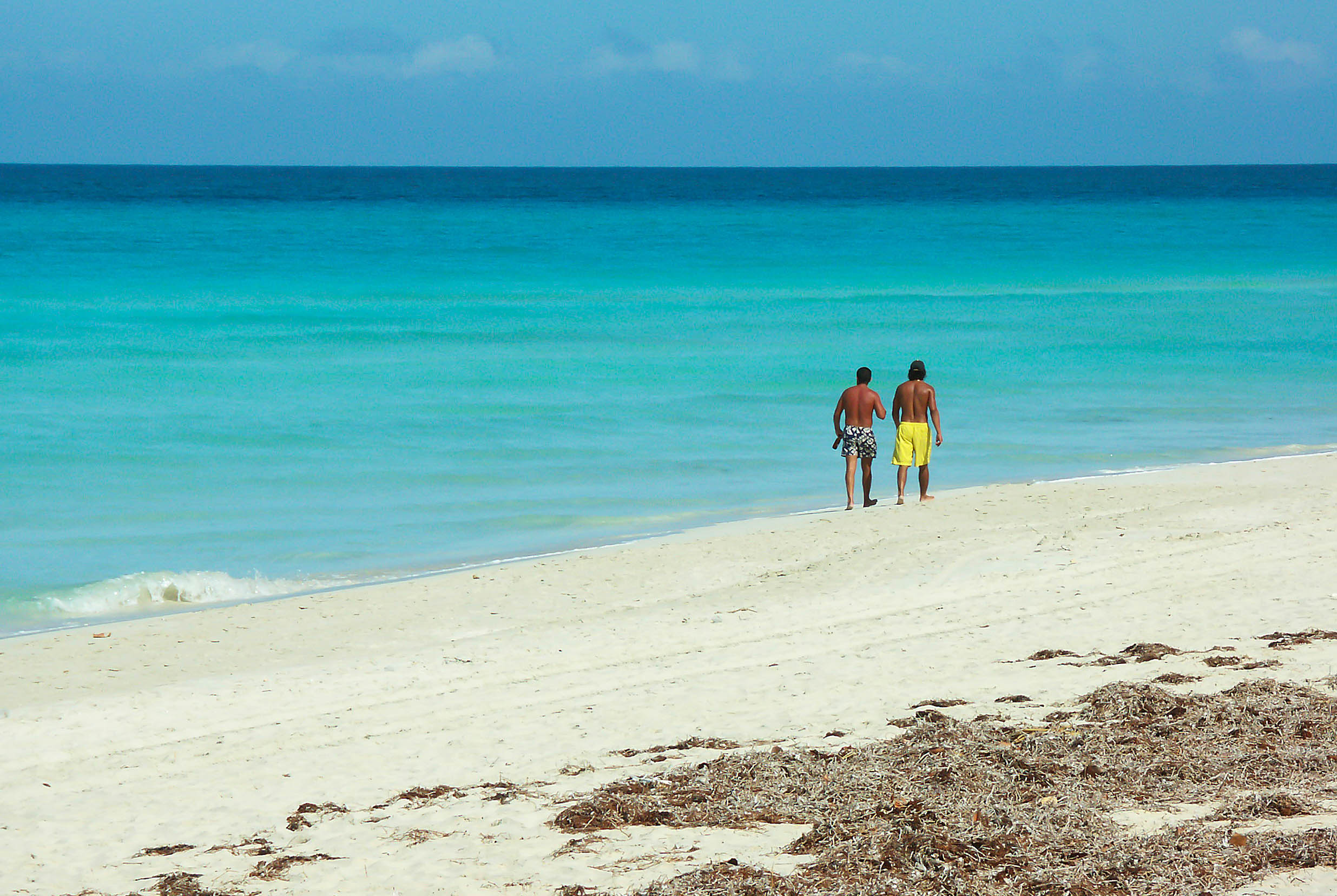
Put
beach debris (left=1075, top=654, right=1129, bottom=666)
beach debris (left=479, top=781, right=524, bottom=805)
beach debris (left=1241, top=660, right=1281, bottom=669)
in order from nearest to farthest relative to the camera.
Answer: beach debris (left=479, top=781, right=524, bottom=805) < beach debris (left=1241, top=660, right=1281, bottom=669) < beach debris (left=1075, top=654, right=1129, bottom=666)

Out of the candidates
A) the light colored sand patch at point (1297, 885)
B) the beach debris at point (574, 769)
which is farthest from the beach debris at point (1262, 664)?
the beach debris at point (574, 769)

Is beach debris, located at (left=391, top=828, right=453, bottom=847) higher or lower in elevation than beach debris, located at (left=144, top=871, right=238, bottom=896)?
higher

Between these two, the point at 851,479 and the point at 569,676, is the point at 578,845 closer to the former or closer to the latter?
the point at 569,676

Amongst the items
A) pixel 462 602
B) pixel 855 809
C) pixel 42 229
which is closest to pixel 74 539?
pixel 462 602

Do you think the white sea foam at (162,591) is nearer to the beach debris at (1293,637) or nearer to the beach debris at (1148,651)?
the beach debris at (1148,651)

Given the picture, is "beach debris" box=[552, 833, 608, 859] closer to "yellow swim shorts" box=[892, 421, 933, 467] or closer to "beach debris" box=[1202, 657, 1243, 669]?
"beach debris" box=[1202, 657, 1243, 669]

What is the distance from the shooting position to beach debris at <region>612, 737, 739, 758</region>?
592 centimetres

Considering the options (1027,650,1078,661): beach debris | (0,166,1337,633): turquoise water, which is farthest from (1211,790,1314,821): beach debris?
(0,166,1337,633): turquoise water

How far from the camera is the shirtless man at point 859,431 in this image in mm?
12008

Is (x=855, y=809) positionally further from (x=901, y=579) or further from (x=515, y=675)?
(x=901, y=579)

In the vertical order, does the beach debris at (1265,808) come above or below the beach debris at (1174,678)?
below

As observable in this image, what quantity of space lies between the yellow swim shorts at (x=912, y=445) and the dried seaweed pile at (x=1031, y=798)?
5.89 meters

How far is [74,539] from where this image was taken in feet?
37.2

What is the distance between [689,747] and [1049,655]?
2424mm
